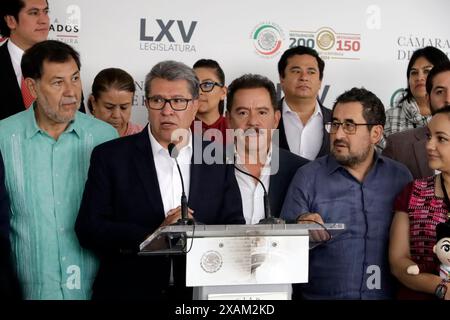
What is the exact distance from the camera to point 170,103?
306cm

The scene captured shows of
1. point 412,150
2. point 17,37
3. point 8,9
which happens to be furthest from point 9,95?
point 412,150

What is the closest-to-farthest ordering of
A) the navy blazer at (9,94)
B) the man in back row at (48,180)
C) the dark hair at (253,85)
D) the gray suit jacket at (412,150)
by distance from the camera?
the man in back row at (48,180) → the dark hair at (253,85) → the gray suit jacket at (412,150) → the navy blazer at (9,94)

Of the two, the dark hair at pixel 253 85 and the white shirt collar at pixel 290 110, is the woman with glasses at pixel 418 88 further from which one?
the dark hair at pixel 253 85

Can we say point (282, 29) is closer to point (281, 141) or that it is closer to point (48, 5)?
point (281, 141)

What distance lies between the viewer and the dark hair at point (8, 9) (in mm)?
4492

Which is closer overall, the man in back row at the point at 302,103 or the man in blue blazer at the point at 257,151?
the man in blue blazer at the point at 257,151

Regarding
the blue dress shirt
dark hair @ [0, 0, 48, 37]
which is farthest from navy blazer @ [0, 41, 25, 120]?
the blue dress shirt

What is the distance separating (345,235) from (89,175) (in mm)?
1171

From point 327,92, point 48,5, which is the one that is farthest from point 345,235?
point 48,5

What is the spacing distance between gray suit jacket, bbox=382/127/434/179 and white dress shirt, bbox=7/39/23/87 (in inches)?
87.4

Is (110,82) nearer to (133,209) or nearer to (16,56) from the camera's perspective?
(16,56)

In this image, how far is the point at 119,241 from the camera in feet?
9.53

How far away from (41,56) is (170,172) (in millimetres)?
842

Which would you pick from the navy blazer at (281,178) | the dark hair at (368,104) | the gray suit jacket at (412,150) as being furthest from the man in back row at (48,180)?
the gray suit jacket at (412,150)
